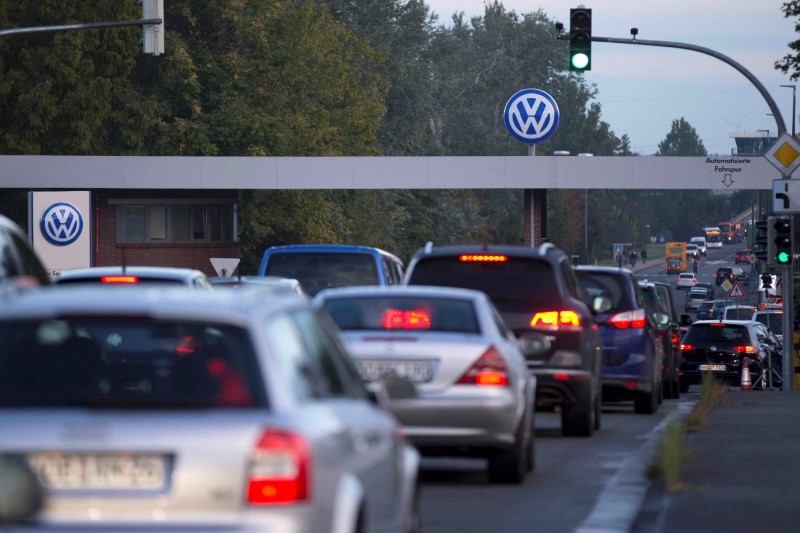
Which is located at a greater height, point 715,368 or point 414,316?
point 414,316

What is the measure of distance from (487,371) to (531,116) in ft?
111

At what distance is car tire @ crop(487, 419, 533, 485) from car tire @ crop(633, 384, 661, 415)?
30.2ft

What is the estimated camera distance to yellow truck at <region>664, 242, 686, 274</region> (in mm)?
164000

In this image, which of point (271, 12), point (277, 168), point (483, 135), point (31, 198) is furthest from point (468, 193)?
point (31, 198)

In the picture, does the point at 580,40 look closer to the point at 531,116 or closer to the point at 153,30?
the point at 153,30

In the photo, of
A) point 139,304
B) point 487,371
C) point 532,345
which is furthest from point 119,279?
point 139,304

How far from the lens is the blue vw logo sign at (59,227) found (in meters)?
39.4

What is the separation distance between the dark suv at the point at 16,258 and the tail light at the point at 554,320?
6.11m

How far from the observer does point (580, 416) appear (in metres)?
17.6

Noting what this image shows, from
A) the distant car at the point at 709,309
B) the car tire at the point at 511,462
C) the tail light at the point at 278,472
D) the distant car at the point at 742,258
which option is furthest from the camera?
the distant car at the point at 742,258

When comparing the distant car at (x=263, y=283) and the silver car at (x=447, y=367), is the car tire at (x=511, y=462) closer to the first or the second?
the silver car at (x=447, y=367)

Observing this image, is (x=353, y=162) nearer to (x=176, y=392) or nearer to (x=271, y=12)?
(x=271, y=12)

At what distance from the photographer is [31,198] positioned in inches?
1574

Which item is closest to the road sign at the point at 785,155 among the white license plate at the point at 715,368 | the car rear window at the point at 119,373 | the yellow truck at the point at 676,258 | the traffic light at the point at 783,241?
the traffic light at the point at 783,241
